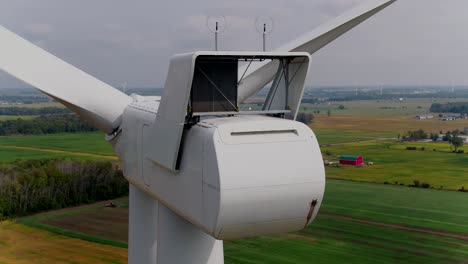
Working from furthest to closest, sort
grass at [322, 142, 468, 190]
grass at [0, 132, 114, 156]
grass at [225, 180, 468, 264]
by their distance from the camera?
grass at [0, 132, 114, 156]
grass at [322, 142, 468, 190]
grass at [225, 180, 468, 264]

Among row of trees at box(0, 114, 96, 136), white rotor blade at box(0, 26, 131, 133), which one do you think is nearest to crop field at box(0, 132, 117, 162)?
row of trees at box(0, 114, 96, 136)

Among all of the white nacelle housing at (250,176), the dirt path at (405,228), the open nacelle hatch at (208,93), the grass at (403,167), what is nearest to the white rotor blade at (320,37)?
the open nacelle hatch at (208,93)

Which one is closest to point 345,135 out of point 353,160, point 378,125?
point 378,125

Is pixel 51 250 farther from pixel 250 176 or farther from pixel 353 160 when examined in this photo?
pixel 353 160

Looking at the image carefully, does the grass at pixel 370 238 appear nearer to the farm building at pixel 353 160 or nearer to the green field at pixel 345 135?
the farm building at pixel 353 160

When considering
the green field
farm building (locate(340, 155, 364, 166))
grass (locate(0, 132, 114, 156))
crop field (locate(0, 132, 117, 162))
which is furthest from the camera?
the green field

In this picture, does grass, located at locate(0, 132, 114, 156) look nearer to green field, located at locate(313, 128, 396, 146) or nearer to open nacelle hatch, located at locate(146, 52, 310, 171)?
green field, located at locate(313, 128, 396, 146)

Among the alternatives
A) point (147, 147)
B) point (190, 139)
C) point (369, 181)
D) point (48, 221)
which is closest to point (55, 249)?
point (48, 221)

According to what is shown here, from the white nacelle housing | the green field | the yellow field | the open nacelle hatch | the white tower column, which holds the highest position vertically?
the open nacelle hatch
